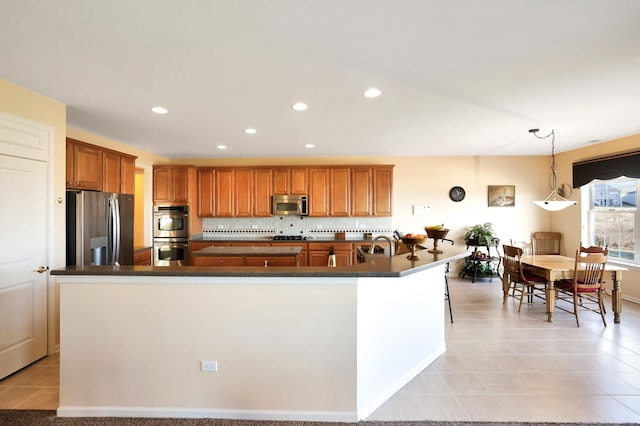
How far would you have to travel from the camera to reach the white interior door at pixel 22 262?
2.53 metres

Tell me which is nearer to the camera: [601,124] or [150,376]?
[150,376]

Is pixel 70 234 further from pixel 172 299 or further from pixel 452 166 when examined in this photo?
pixel 452 166

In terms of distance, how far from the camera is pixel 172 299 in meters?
2.05

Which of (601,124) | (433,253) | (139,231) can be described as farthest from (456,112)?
(139,231)

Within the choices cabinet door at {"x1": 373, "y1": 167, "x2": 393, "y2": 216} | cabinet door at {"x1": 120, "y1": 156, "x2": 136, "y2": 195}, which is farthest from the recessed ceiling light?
cabinet door at {"x1": 120, "y1": 156, "x2": 136, "y2": 195}

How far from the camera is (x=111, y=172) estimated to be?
3.93 meters

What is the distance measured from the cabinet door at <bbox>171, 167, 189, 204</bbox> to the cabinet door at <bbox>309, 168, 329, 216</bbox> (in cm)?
234

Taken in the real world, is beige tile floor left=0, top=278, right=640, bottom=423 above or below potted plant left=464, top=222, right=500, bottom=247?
below

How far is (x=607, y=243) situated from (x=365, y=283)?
211 inches

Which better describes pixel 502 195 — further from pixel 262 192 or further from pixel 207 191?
pixel 207 191

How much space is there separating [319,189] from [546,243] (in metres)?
4.66

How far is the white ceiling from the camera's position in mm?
1684

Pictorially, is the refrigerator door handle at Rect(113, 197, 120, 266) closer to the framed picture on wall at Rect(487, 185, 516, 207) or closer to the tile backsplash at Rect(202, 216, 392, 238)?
the tile backsplash at Rect(202, 216, 392, 238)

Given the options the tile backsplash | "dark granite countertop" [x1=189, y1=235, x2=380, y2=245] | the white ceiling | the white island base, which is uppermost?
the white ceiling
